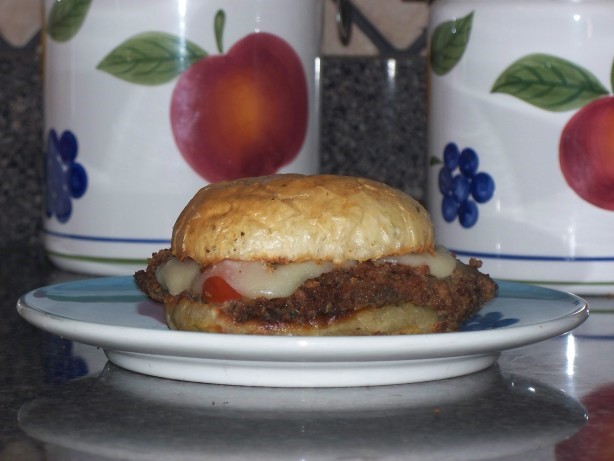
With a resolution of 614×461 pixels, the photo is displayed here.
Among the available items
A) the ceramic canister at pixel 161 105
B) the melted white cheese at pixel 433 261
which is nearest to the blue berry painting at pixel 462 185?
the ceramic canister at pixel 161 105

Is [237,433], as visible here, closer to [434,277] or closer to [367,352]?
[367,352]

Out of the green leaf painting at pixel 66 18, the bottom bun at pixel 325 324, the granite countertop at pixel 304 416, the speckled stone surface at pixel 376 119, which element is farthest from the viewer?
the speckled stone surface at pixel 376 119

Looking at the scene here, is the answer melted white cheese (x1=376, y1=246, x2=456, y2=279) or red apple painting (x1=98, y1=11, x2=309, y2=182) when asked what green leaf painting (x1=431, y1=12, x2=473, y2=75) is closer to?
red apple painting (x1=98, y1=11, x2=309, y2=182)

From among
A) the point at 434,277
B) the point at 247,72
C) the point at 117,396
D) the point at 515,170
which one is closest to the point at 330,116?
the point at 247,72

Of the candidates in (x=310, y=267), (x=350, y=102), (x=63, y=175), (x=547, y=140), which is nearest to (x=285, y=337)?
(x=310, y=267)

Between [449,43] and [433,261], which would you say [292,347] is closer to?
[433,261]

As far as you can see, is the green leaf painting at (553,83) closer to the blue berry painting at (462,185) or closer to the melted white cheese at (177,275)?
the blue berry painting at (462,185)

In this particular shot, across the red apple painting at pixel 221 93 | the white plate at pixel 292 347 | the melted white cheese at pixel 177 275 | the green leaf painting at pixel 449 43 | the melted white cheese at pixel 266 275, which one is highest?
the green leaf painting at pixel 449 43
